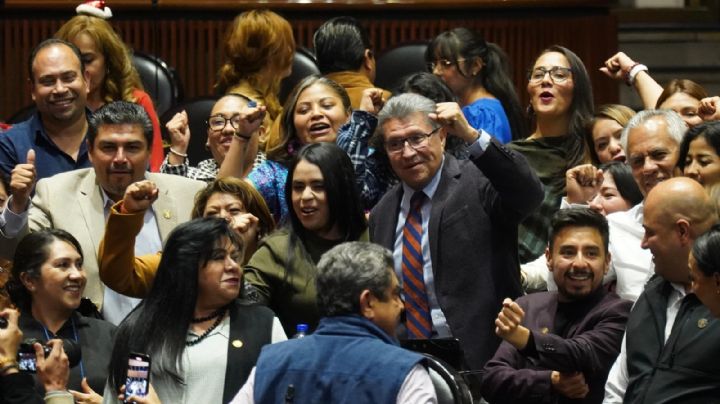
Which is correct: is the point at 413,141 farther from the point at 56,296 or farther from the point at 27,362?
the point at 27,362

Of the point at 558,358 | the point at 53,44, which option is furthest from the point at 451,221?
the point at 53,44

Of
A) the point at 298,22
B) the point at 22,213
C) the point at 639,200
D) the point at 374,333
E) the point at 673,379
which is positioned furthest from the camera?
the point at 298,22

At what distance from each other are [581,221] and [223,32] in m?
4.52

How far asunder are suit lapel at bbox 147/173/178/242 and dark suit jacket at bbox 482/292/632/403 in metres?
1.38

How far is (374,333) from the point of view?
5.35 metres

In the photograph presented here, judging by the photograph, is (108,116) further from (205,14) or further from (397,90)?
(205,14)

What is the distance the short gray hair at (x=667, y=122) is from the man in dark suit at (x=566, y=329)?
56cm

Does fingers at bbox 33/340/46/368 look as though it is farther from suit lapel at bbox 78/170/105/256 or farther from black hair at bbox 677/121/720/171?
black hair at bbox 677/121/720/171

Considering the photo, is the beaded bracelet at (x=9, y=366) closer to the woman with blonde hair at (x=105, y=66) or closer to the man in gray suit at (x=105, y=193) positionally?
the man in gray suit at (x=105, y=193)

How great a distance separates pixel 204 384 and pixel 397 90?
211 centimetres

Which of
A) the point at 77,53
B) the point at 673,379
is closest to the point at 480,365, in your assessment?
the point at 673,379

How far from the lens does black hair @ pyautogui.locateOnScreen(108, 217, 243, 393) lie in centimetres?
587

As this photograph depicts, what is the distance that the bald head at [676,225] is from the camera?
6.02 meters

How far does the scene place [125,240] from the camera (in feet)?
21.4
